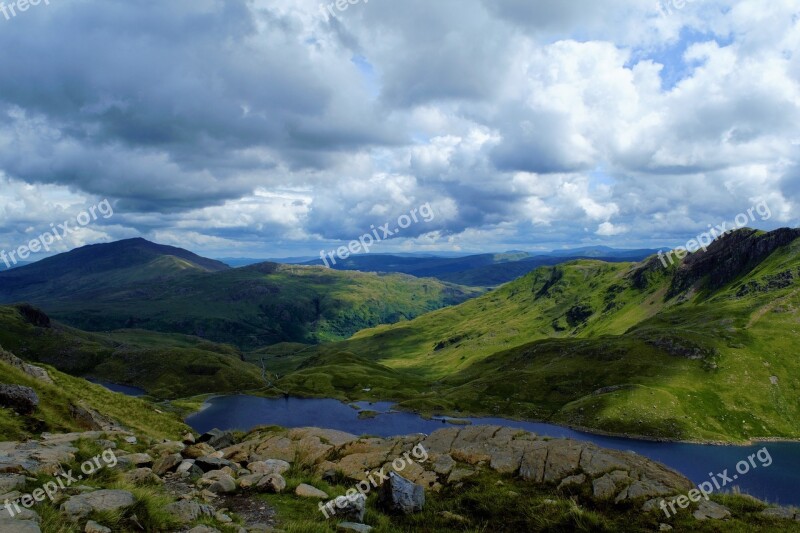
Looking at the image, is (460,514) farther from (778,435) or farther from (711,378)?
(711,378)

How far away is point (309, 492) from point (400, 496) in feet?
15.0

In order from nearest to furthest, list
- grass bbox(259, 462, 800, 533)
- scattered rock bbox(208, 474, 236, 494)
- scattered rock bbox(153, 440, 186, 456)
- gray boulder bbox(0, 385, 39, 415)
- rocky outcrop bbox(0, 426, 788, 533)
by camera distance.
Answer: rocky outcrop bbox(0, 426, 788, 533) < grass bbox(259, 462, 800, 533) < scattered rock bbox(208, 474, 236, 494) < scattered rock bbox(153, 440, 186, 456) < gray boulder bbox(0, 385, 39, 415)

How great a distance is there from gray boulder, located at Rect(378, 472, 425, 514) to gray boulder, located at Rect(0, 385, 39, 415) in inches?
1086

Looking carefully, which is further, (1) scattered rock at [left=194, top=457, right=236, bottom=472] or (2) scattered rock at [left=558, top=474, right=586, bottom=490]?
(1) scattered rock at [left=194, top=457, right=236, bottom=472]

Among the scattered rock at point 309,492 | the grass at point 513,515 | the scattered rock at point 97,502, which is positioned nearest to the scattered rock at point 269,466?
the scattered rock at point 309,492

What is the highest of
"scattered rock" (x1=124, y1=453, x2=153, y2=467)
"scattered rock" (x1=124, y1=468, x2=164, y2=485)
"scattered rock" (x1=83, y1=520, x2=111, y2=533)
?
"scattered rock" (x1=83, y1=520, x2=111, y2=533)

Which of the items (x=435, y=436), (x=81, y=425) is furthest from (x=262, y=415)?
(x=435, y=436)

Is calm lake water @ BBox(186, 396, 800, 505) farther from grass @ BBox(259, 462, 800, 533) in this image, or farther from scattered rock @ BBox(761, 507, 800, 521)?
scattered rock @ BBox(761, 507, 800, 521)

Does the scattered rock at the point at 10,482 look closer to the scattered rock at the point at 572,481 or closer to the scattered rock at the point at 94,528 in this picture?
the scattered rock at the point at 94,528

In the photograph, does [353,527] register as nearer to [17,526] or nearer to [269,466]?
[17,526]
